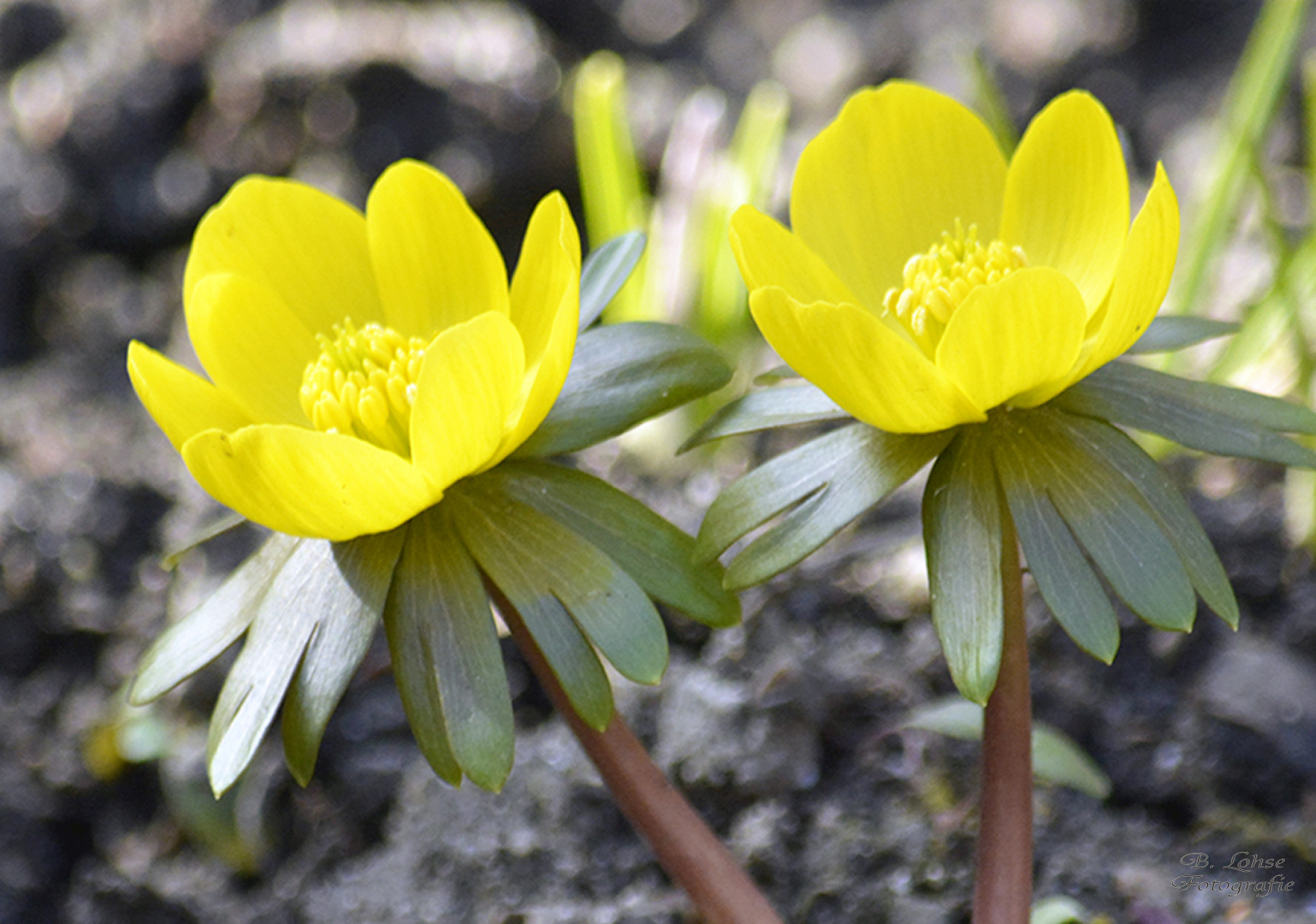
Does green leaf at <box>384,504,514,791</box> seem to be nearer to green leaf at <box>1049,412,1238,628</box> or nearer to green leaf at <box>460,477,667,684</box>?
green leaf at <box>460,477,667,684</box>

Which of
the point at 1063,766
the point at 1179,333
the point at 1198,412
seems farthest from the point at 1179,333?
the point at 1063,766

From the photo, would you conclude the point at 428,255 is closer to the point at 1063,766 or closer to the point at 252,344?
the point at 252,344

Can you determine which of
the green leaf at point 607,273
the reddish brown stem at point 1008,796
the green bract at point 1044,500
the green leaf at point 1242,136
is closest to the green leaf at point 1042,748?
the reddish brown stem at point 1008,796

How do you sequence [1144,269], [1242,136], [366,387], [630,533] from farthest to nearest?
[1242,136]
[366,387]
[630,533]
[1144,269]

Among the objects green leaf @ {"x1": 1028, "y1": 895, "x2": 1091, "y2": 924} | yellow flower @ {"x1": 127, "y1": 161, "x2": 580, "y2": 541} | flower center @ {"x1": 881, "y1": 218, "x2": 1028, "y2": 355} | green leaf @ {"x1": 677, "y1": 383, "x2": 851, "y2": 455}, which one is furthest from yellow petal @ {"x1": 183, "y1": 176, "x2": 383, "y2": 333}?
green leaf @ {"x1": 1028, "y1": 895, "x2": 1091, "y2": 924}

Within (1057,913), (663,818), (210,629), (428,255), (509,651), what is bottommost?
(509,651)

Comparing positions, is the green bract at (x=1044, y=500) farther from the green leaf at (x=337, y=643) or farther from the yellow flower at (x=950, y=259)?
the green leaf at (x=337, y=643)

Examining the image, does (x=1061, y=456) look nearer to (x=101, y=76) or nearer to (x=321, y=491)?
(x=321, y=491)

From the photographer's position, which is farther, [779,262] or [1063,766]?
[1063,766]
